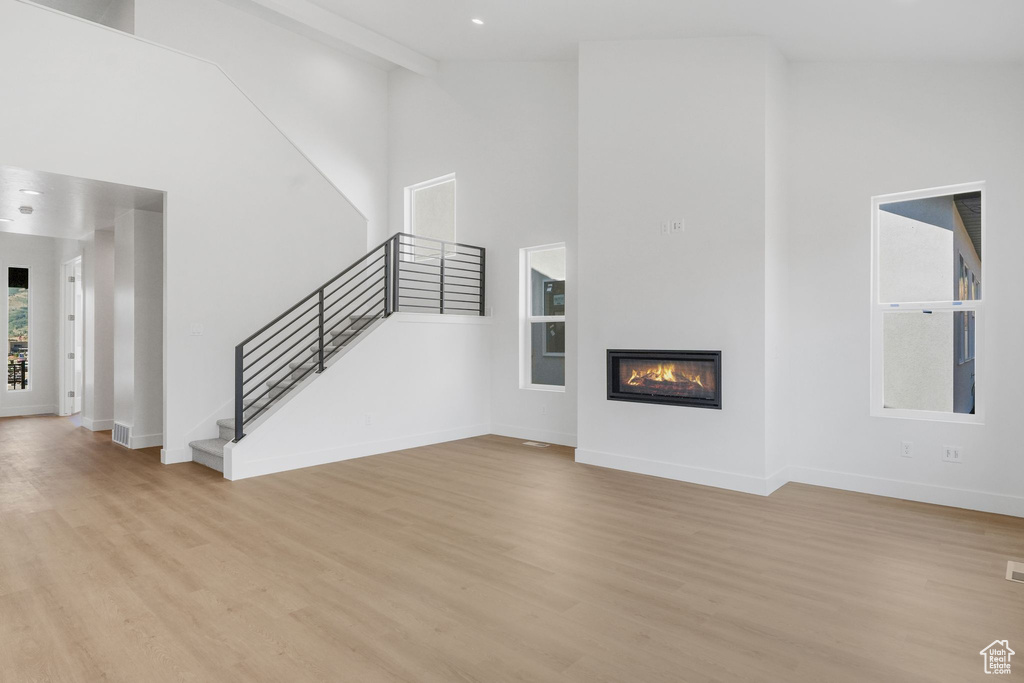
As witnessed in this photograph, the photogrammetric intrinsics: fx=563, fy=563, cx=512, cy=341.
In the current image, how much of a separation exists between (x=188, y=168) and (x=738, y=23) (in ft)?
18.1

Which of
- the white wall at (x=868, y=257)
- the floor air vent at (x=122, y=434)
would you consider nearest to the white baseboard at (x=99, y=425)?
the floor air vent at (x=122, y=434)

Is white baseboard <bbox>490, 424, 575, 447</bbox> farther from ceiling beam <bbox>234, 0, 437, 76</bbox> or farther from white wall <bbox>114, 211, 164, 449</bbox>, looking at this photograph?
ceiling beam <bbox>234, 0, 437, 76</bbox>

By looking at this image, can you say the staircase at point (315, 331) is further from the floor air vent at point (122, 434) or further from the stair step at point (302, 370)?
the floor air vent at point (122, 434)

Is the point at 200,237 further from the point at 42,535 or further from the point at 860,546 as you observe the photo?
the point at 860,546

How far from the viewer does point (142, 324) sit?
21.4 ft

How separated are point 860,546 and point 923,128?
333 cm

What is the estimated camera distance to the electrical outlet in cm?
432

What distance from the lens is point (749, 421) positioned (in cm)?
482

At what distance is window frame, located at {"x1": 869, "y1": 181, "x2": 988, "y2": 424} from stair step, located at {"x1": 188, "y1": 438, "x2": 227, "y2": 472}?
5.96 metres

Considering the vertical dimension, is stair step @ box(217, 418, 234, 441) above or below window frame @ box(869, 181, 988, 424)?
below

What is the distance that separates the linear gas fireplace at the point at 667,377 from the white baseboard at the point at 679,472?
1.93ft

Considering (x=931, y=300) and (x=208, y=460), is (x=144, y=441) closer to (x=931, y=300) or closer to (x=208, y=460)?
(x=208, y=460)

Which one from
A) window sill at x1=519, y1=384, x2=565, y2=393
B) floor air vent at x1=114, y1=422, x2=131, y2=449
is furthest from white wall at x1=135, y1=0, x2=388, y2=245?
floor air vent at x1=114, y1=422, x2=131, y2=449

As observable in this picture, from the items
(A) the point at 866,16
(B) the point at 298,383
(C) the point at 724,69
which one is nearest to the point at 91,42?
(B) the point at 298,383
